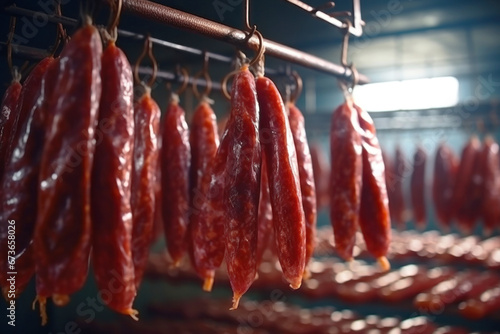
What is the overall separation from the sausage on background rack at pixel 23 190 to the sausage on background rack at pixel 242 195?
57cm

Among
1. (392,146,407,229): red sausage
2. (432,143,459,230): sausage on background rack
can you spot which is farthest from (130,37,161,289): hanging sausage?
(392,146,407,229): red sausage

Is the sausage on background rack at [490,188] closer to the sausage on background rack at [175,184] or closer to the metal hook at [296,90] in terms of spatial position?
the metal hook at [296,90]

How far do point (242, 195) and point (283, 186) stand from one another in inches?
5.5

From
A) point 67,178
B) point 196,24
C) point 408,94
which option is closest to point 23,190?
point 67,178

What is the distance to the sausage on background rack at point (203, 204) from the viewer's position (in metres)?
1.64

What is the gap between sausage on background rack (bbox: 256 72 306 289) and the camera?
1456 mm

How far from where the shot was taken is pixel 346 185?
1928 mm

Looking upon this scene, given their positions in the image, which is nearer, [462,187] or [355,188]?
[355,188]

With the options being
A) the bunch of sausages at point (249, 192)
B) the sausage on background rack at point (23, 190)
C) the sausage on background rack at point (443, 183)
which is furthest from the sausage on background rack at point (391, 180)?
the sausage on background rack at point (23, 190)

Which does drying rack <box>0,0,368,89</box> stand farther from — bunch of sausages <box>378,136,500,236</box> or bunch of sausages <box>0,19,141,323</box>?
bunch of sausages <box>378,136,500,236</box>

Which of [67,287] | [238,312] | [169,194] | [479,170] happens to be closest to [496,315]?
[479,170]

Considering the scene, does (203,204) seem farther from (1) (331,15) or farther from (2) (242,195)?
(1) (331,15)

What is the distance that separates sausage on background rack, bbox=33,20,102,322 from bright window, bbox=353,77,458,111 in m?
6.39

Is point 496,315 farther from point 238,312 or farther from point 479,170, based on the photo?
point 238,312
